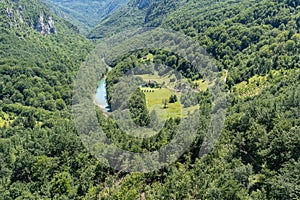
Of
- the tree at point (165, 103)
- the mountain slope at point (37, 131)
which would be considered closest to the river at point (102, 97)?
the mountain slope at point (37, 131)

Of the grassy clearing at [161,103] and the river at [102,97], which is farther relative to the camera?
the river at [102,97]

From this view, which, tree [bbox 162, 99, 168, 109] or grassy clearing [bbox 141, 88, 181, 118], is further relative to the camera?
tree [bbox 162, 99, 168, 109]

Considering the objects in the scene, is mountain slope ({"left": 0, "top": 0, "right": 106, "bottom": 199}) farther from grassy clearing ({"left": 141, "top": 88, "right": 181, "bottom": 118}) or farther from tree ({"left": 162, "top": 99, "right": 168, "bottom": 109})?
tree ({"left": 162, "top": 99, "right": 168, "bottom": 109})

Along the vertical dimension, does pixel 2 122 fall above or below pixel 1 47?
below

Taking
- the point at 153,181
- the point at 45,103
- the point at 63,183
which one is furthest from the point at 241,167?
the point at 45,103

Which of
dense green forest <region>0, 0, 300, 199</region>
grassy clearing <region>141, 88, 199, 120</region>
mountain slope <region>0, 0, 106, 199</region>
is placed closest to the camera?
dense green forest <region>0, 0, 300, 199</region>

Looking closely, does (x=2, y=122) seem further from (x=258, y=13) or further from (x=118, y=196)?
(x=258, y=13)

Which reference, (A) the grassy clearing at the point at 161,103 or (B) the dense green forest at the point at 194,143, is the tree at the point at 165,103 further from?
(B) the dense green forest at the point at 194,143

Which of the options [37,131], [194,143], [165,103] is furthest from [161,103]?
[194,143]

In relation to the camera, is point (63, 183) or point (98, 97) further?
point (98, 97)

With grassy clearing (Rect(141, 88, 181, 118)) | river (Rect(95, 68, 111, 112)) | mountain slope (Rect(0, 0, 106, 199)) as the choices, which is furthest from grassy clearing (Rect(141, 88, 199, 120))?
mountain slope (Rect(0, 0, 106, 199))

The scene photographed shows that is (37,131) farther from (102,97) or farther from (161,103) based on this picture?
(102,97)
